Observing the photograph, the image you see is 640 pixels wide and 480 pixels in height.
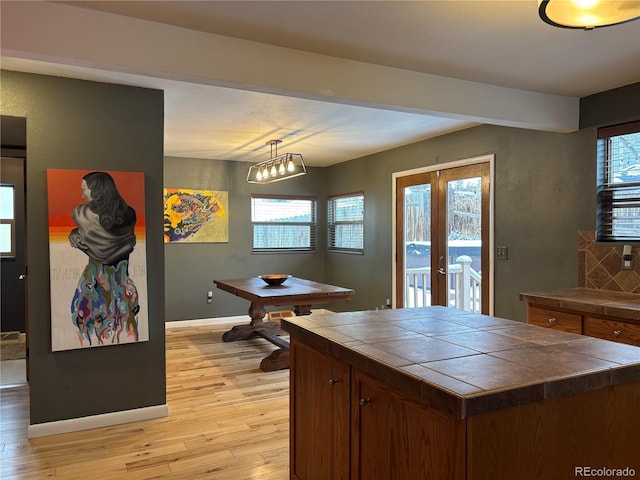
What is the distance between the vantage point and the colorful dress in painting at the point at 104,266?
3.01 metres

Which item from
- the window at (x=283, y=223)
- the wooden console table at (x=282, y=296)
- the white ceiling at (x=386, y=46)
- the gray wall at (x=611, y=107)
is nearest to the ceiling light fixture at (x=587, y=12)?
the white ceiling at (x=386, y=46)

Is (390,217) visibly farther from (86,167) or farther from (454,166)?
(86,167)

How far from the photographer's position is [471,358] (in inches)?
59.8

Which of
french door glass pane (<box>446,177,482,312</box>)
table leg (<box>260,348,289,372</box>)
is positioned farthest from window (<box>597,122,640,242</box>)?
table leg (<box>260,348,289,372</box>)

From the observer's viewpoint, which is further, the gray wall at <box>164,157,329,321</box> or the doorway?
the gray wall at <box>164,157,329,321</box>

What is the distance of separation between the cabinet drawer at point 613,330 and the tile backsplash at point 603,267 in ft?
2.24

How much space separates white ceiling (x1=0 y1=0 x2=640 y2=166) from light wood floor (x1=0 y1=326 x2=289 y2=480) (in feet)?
7.01

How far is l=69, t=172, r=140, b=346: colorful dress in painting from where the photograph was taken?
3.01m

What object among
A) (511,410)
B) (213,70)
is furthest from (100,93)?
(511,410)

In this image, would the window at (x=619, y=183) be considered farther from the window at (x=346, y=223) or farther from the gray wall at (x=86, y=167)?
the window at (x=346, y=223)

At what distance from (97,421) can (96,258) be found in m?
1.10

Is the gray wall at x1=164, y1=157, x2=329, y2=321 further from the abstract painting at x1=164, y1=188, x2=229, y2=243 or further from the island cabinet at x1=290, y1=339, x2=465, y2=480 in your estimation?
the island cabinet at x1=290, y1=339, x2=465, y2=480

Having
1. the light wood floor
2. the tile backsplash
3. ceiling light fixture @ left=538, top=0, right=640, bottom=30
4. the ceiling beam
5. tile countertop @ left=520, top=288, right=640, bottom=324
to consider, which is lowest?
the light wood floor

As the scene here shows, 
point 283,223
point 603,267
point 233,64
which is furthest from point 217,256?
point 603,267
